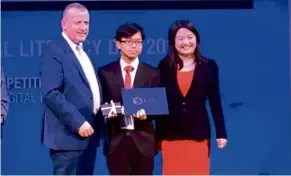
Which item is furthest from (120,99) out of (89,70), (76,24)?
(76,24)

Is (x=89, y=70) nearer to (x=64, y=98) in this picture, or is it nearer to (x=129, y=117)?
(x=64, y=98)

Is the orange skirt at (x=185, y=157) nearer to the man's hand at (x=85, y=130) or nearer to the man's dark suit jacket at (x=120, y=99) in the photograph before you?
the man's dark suit jacket at (x=120, y=99)

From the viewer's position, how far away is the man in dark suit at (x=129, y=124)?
288 centimetres

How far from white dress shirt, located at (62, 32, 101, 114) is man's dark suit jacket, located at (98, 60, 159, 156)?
57mm

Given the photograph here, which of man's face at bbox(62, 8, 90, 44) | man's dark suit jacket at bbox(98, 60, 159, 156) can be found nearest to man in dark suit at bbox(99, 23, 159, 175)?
man's dark suit jacket at bbox(98, 60, 159, 156)

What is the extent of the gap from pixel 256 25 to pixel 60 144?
1.36 m

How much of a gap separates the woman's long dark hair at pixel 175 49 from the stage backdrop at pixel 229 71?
0.04 metres

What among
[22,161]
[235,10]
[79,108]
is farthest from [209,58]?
[22,161]

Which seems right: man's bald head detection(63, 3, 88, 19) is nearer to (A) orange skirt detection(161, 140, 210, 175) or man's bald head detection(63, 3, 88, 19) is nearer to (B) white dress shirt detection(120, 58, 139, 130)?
(B) white dress shirt detection(120, 58, 139, 130)

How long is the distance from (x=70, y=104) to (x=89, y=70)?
0.23 meters

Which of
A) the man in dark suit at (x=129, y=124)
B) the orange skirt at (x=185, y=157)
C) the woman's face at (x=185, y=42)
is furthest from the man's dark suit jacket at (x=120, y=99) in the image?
the woman's face at (x=185, y=42)

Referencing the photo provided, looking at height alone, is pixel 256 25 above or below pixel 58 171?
above

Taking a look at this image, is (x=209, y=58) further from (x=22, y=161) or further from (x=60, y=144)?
(x=22, y=161)

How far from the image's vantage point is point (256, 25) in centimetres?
312
